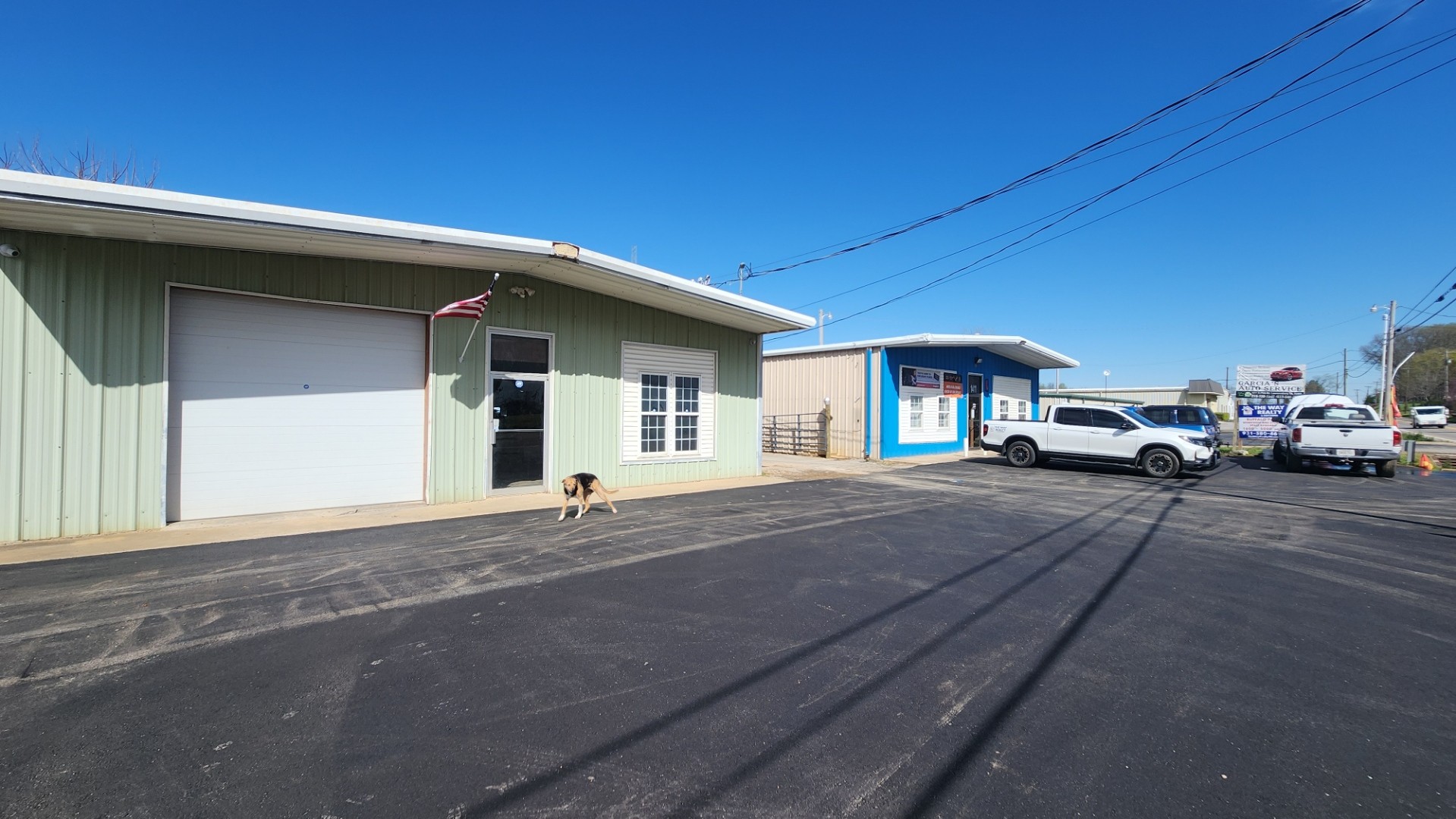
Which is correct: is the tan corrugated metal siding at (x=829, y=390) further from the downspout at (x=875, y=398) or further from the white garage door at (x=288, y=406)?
the white garage door at (x=288, y=406)

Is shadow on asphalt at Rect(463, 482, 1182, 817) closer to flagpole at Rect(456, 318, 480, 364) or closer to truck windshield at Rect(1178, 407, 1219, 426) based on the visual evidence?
flagpole at Rect(456, 318, 480, 364)

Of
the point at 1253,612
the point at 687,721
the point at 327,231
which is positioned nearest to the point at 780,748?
the point at 687,721

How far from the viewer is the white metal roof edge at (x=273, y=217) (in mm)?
5734

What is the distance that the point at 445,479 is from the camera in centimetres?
941

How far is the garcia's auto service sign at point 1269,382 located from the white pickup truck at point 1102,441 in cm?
1444

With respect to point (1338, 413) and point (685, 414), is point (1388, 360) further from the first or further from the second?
point (685, 414)

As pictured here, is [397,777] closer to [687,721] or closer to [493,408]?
[687,721]

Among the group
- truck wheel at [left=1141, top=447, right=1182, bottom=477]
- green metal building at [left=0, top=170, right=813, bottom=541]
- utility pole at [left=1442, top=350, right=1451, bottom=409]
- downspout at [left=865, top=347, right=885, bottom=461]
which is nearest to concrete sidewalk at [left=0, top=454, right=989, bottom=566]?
green metal building at [left=0, top=170, right=813, bottom=541]

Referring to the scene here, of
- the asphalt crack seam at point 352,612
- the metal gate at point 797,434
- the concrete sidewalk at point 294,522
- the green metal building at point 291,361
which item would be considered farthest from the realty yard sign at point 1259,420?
the asphalt crack seam at point 352,612

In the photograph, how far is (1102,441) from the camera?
1591 cm

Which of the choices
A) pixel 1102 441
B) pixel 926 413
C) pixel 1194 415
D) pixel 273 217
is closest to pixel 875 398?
pixel 926 413

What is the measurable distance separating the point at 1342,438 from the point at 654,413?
1682 cm

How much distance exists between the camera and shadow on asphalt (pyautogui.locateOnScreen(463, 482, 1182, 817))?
8.25ft

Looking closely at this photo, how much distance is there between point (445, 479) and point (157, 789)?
23.6ft
